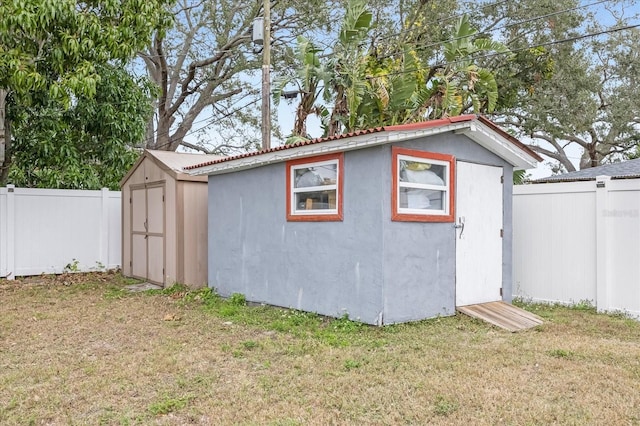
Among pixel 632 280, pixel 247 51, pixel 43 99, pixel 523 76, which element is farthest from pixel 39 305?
pixel 523 76

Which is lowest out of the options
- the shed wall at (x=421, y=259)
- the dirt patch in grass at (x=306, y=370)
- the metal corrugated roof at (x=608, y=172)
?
the dirt patch in grass at (x=306, y=370)

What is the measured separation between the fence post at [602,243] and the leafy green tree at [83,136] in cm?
948

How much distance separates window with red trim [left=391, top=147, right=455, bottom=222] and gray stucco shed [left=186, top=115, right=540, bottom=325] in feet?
0.05

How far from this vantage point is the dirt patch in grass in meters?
3.58

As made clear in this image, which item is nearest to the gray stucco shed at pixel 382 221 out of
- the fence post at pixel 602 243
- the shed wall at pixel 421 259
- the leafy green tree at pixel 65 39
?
the shed wall at pixel 421 259

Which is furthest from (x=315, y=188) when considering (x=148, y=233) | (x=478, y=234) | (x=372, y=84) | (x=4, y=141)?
(x=4, y=141)

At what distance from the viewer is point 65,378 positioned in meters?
4.38

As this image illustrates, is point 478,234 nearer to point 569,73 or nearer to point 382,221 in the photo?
point 382,221

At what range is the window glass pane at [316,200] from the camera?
661 centimetres

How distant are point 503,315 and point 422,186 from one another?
76.1 inches

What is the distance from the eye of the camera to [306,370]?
4.54 metres

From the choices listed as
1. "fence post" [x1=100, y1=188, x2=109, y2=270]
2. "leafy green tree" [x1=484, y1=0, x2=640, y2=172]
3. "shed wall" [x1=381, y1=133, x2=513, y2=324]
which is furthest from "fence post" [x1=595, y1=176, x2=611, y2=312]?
"fence post" [x1=100, y1=188, x2=109, y2=270]

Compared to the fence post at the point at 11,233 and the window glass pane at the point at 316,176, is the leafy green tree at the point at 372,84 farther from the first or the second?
the fence post at the point at 11,233

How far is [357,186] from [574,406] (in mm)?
3365
